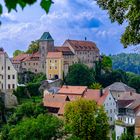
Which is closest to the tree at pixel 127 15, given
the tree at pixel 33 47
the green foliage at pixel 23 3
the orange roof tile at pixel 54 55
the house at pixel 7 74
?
the green foliage at pixel 23 3

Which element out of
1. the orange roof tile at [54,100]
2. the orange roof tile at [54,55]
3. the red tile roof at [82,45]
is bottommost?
the orange roof tile at [54,100]

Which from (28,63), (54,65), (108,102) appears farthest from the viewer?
(28,63)

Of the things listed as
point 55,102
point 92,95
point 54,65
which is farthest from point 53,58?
point 55,102

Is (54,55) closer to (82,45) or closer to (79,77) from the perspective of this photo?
(79,77)

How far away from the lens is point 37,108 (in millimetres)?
53875

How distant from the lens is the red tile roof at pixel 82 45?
88.4 metres

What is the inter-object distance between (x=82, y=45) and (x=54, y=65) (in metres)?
12.5

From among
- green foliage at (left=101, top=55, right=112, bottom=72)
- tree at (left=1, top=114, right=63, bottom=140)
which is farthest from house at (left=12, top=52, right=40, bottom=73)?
tree at (left=1, top=114, right=63, bottom=140)

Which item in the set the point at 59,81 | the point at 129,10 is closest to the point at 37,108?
the point at 59,81

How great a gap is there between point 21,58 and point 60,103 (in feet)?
88.4

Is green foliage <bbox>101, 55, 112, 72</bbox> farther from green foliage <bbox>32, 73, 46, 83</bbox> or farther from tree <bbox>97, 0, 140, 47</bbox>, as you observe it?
tree <bbox>97, 0, 140, 47</bbox>

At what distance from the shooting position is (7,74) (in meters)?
65.9

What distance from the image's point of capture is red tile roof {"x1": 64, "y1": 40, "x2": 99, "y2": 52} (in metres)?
88.4

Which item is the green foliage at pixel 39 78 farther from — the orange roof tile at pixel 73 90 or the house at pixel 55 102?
the house at pixel 55 102
